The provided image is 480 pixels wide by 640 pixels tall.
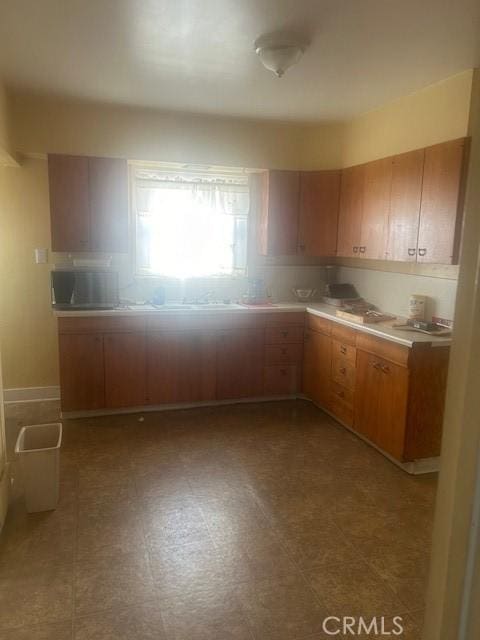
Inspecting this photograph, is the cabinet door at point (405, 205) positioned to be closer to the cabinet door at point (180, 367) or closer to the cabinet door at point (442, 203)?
the cabinet door at point (442, 203)

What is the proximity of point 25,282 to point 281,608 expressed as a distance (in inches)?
138

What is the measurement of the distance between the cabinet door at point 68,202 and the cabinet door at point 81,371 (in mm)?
821

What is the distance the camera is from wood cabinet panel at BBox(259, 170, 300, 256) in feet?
14.6

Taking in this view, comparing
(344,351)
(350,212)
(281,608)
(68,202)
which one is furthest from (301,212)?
(281,608)

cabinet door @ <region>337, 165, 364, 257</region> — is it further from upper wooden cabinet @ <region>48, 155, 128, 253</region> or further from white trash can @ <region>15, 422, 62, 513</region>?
white trash can @ <region>15, 422, 62, 513</region>

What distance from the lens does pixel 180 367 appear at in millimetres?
4156

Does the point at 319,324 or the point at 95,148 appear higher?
the point at 95,148

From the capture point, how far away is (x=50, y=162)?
388 centimetres

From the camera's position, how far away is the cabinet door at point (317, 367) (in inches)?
163

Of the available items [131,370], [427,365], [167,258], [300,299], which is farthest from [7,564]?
[300,299]

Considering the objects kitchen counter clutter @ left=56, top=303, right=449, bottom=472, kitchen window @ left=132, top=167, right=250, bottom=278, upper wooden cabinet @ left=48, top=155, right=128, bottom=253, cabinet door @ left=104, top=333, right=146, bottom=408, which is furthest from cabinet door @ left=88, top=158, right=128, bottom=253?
cabinet door @ left=104, top=333, right=146, bottom=408

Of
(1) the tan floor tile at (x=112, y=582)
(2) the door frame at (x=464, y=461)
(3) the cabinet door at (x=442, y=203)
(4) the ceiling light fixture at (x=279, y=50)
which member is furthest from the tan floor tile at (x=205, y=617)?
(4) the ceiling light fixture at (x=279, y=50)

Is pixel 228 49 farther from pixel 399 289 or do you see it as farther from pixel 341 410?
pixel 341 410

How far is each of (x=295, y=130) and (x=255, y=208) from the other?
843 mm
